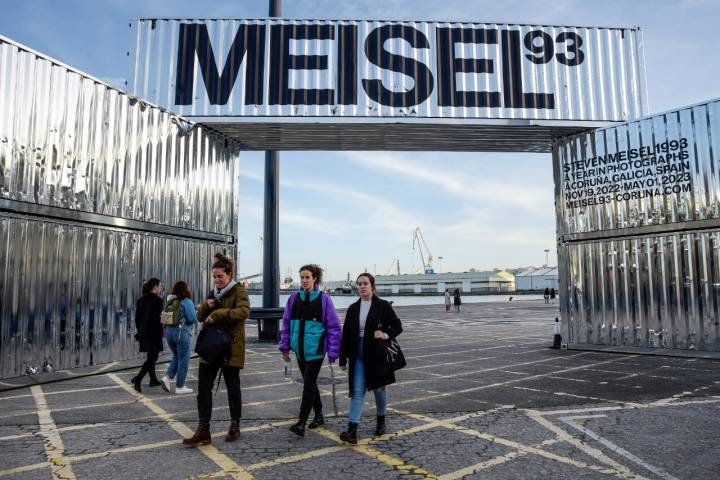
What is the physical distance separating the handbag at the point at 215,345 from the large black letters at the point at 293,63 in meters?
8.00

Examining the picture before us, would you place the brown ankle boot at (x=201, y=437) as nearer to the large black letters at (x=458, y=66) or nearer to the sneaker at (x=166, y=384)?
the sneaker at (x=166, y=384)

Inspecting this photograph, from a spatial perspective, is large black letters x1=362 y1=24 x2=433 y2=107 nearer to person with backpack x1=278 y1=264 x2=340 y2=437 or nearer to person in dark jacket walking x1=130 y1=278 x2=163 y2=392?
person in dark jacket walking x1=130 y1=278 x2=163 y2=392

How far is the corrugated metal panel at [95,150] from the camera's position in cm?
791

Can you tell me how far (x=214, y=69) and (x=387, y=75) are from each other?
4046 millimetres

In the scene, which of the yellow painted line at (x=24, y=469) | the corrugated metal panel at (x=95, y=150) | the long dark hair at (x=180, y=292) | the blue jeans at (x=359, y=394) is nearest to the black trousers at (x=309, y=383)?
the blue jeans at (x=359, y=394)

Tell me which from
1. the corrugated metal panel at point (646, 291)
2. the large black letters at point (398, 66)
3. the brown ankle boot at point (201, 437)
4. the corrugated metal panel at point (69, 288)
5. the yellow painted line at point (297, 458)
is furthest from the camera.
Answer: the large black letters at point (398, 66)

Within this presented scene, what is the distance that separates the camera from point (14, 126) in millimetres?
7871

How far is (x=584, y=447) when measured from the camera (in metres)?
4.62

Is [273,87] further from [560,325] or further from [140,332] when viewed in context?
[560,325]

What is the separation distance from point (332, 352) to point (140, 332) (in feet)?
12.6

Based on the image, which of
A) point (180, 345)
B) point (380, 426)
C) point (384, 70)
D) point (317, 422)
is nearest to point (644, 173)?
point (384, 70)

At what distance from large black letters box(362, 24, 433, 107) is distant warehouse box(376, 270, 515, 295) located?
136m

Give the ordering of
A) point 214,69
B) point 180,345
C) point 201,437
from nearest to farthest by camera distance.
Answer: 1. point 201,437
2. point 180,345
3. point 214,69

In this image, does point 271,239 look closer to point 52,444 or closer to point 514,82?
point 514,82
